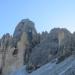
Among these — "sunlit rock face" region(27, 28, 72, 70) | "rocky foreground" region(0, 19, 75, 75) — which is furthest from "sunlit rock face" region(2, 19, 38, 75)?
"sunlit rock face" region(27, 28, 72, 70)

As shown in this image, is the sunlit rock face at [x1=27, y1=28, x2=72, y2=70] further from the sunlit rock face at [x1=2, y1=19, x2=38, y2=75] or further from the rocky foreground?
the sunlit rock face at [x1=2, y1=19, x2=38, y2=75]

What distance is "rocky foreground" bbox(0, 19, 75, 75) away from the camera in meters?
40.4

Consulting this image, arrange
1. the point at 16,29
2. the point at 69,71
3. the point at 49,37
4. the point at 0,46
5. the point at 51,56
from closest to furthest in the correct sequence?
the point at 69,71, the point at 51,56, the point at 49,37, the point at 0,46, the point at 16,29

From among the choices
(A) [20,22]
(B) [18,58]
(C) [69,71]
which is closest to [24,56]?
(B) [18,58]

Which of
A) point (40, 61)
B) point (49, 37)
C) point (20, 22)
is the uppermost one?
point (20, 22)

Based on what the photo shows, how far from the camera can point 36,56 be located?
150 feet

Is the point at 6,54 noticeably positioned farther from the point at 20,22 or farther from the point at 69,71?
the point at 69,71

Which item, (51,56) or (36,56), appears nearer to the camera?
(51,56)

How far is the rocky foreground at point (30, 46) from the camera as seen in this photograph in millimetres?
Result: 40406

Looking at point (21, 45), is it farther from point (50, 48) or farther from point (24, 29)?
point (50, 48)

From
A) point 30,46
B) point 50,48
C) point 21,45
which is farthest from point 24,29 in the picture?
point 50,48

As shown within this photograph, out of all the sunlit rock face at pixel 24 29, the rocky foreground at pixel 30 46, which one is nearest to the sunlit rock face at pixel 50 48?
the rocky foreground at pixel 30 46

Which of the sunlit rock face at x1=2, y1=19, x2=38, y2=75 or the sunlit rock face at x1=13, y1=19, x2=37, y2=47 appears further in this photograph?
the sunlit rock face at x1=13, y1=19, x2=37, y2=47

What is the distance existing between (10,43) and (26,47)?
11.8 ft
